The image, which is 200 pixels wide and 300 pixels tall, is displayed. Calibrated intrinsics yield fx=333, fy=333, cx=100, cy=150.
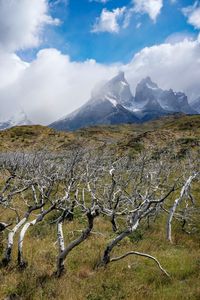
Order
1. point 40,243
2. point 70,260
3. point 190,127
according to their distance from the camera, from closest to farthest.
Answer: point 70,260 < point 40,243 < point 190,127

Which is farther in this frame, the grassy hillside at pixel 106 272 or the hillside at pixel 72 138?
the hillside at pixel 72 138

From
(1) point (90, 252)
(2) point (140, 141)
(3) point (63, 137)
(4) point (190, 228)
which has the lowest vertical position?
(4) point (190, 228)

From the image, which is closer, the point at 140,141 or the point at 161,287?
the point at 161,287

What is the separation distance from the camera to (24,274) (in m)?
8.83

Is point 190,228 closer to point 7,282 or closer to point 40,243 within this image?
point 40,243

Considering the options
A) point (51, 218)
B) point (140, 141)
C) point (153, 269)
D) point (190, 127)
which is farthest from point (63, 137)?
point (153, 269)

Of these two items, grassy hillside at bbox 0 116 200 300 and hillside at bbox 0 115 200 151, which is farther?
hillside at bbox 0 115 200 151

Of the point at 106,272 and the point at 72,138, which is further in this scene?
the point at 72,138

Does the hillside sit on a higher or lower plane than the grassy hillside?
higher

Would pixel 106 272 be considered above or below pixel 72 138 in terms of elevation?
below

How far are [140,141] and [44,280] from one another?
84656 mm

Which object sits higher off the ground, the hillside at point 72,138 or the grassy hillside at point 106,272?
the hillside at point 72,138

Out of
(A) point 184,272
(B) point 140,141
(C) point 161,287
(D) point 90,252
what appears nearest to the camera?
(C) point 161,287

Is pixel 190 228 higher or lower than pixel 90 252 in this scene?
lower
